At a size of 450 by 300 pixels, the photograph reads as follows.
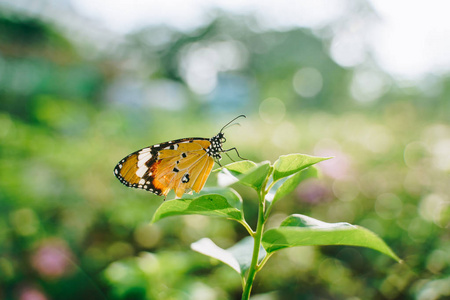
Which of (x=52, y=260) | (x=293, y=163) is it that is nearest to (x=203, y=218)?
(x=52, y=260)

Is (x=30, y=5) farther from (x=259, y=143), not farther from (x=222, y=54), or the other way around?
(x=222, y=54)

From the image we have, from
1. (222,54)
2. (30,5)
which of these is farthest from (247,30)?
(30,5)

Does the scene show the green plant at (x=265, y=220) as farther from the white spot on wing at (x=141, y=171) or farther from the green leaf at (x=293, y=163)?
the white spot on wing at (x=141, y=171)

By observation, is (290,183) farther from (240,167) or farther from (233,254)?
(233,254)

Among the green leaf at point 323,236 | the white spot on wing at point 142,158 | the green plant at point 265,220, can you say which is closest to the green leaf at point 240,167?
the green plant at point 265,220

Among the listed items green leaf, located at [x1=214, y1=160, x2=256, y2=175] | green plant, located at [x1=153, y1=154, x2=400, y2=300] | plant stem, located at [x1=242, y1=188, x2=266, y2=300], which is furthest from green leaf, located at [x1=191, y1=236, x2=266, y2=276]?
green leaf, located at [x1=214, y1=160, x2=256, y2=175]

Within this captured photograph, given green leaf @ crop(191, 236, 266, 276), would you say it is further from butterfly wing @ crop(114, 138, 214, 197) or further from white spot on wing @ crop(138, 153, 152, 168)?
white spot on wing @ crop(138, 153, 152, 168)
